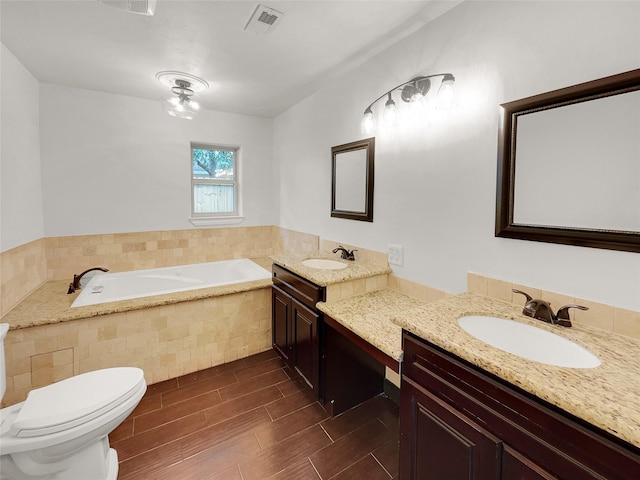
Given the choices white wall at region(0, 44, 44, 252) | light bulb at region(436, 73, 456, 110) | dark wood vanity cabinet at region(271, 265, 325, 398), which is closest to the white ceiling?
white wall at region(0, 44, 44, 252)

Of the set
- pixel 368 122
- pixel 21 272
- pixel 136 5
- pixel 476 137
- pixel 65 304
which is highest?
pixel 136 5

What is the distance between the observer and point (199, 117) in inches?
134

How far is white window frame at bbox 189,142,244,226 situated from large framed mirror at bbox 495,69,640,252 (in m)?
3.01

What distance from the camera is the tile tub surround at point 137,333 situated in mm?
1963

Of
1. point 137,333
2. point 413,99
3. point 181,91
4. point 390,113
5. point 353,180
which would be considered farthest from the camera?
point 181,91

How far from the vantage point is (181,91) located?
2.70 meters

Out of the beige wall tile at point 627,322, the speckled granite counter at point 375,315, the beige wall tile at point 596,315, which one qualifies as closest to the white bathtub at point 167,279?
the speckled granite counter at point 375,315

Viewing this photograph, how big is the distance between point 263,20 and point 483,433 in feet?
7.30

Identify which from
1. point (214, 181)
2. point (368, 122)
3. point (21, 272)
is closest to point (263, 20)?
point (368, 122)

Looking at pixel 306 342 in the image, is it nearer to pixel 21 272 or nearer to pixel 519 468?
pixel 519 468

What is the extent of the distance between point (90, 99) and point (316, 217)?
2.44 m

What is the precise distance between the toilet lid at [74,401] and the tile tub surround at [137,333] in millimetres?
694

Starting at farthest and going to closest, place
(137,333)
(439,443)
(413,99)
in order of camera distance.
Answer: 1. (137,333)
2. (413,99)
3. (439,443)

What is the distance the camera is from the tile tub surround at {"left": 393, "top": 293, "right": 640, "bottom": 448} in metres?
0.71
